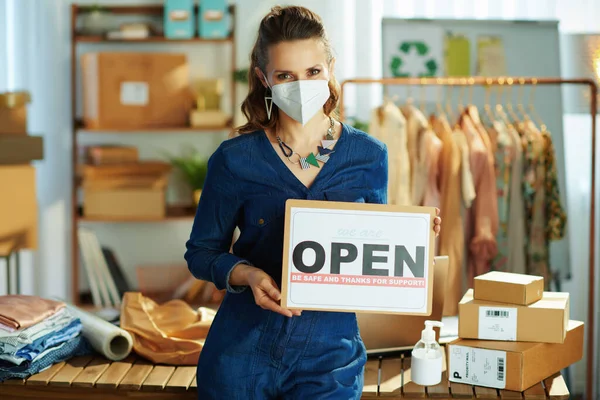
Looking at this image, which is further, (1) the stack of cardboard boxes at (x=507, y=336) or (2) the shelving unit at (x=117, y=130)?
(2) the shelving unit at (x=117, y=130)

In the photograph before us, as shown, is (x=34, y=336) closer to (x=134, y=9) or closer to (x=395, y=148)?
(x=395, y=148)

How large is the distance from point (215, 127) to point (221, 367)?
9.62 feet

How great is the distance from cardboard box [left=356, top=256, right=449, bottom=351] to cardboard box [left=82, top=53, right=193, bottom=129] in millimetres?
2589

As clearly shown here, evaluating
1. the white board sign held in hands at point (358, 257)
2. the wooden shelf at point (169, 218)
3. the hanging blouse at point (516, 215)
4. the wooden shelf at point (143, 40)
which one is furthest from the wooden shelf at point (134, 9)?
the white board sign held in hands at point (358, 257)

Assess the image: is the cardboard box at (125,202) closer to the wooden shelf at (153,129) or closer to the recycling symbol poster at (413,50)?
the wooden shelf at (153,129)

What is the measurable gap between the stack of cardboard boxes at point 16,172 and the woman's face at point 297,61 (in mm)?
2192

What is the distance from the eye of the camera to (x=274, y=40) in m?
1.67

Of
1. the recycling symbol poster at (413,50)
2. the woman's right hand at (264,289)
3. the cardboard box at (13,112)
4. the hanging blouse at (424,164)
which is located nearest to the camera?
the woman's right hand at (264,289)

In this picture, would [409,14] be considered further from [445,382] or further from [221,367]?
[221,367]

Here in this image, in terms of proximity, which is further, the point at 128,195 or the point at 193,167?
the point at 193,167

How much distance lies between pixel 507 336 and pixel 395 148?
1459 mm

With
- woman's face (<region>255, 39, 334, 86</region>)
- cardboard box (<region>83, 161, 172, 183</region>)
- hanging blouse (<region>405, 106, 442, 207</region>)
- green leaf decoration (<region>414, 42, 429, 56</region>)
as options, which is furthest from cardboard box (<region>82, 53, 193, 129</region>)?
woman's face (<region>255, 39, 334, 86</region>)

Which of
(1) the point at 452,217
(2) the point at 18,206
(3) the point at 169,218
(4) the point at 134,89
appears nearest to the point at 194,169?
(3) the point at 169,218

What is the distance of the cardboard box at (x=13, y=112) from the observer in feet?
11.6
